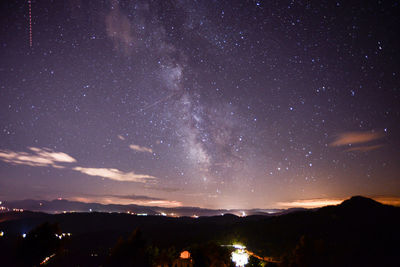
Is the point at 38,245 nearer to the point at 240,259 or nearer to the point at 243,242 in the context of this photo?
the point at 240,259

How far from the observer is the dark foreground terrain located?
30.3 metres

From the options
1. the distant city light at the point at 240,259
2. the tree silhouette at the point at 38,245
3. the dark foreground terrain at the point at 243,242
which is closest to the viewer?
the tree silhouette at the point at 38,245

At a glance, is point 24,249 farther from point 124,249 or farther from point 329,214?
point 329,214

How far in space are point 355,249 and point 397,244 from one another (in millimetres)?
17275

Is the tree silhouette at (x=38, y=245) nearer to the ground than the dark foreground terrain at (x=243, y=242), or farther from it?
farther from it

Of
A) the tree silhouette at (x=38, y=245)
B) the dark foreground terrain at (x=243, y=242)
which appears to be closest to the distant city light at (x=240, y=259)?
the dark foreground terrain at (x=243, y=242)

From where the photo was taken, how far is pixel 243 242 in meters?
87.9

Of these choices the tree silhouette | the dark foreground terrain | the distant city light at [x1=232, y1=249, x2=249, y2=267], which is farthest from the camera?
the distant city light at [x1=232, y1=249, x2=249, y2=267]

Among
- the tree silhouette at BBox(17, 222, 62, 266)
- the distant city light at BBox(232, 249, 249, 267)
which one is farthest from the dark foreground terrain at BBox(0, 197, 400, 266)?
the distant city light at BBox(232, 249, 249, 267)

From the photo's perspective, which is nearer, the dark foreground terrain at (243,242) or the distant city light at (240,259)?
the dark foreground terrain at (243,242)

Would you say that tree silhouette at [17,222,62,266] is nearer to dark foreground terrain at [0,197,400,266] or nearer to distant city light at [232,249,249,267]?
dark foreground terrain at [0,197,400,266]

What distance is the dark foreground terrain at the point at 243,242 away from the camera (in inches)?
1195

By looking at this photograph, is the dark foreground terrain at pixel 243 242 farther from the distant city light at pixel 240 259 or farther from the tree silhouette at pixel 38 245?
the distant city light at pixel 240 259

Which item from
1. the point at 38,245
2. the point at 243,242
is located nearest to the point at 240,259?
the point at 38,245
